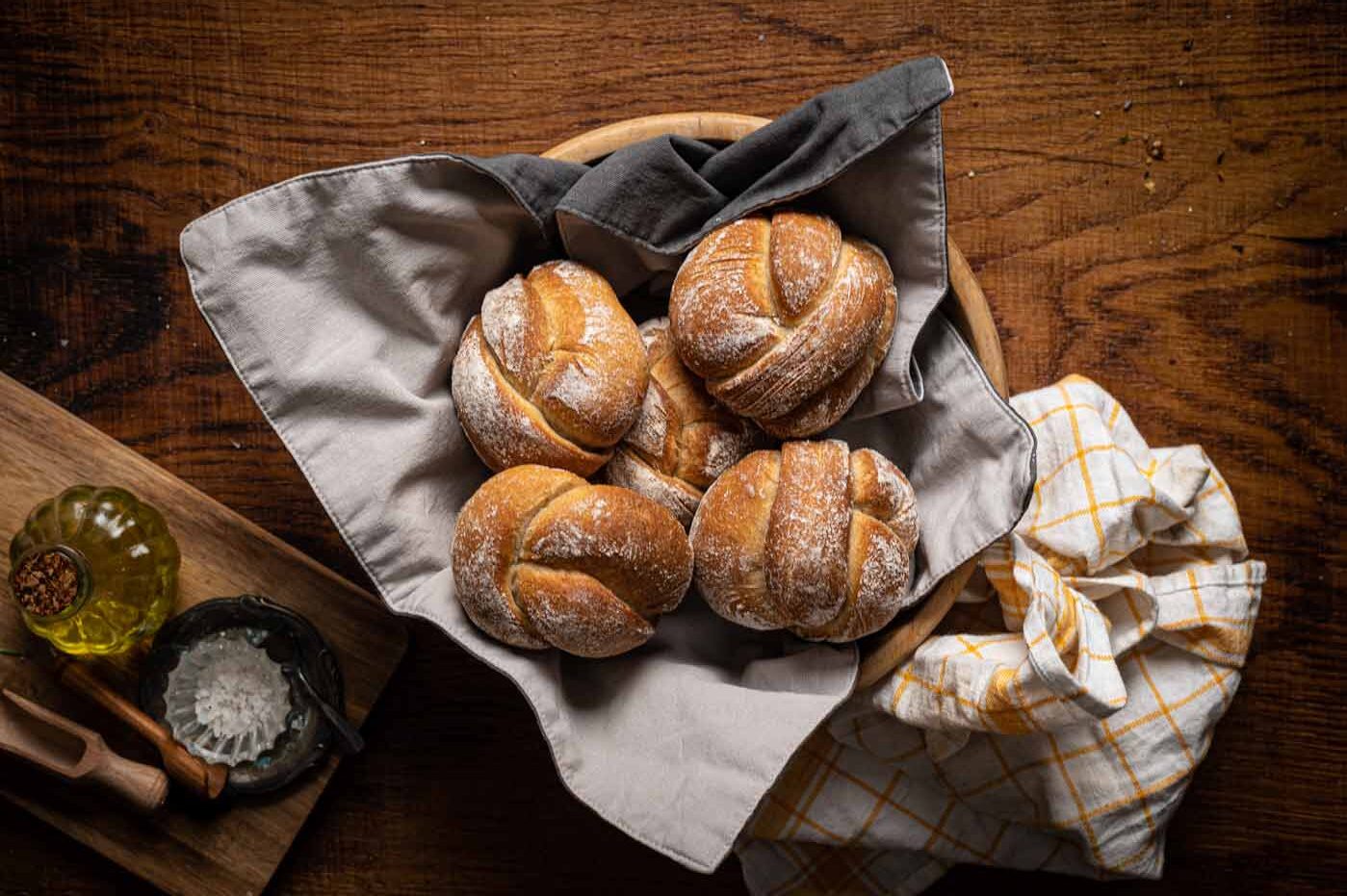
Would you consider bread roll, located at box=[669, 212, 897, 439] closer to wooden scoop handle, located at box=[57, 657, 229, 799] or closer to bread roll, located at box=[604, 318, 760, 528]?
bread roll, located at box=[604, 318, 760, 528]

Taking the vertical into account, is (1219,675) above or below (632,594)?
below

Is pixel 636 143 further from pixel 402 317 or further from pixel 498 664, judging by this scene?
pixel 498 664

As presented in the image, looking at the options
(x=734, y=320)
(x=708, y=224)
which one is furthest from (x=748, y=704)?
(x=708, y=224)

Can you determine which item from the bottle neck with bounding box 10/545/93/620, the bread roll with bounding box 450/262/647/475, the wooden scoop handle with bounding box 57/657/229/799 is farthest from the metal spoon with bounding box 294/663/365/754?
the bread roll with bounding box 450/262/647/475

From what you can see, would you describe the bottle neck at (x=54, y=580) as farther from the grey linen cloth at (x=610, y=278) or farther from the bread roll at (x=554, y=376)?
the bread roll at (x=554, y=376)

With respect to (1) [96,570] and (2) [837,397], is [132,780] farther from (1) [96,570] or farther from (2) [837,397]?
(2) [837,397]

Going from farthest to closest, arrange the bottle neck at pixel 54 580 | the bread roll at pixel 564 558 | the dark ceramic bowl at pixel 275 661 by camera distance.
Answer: the dark ceramic bowl at pixel 275 661 < the bottle neck at pixel 54 580 < the bread roll at pixel 564 558

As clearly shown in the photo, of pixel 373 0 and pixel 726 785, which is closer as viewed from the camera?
pixel 726 785

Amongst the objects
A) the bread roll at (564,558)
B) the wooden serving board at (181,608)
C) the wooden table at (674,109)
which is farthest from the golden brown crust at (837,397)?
the wooden serving board at (181,608)
